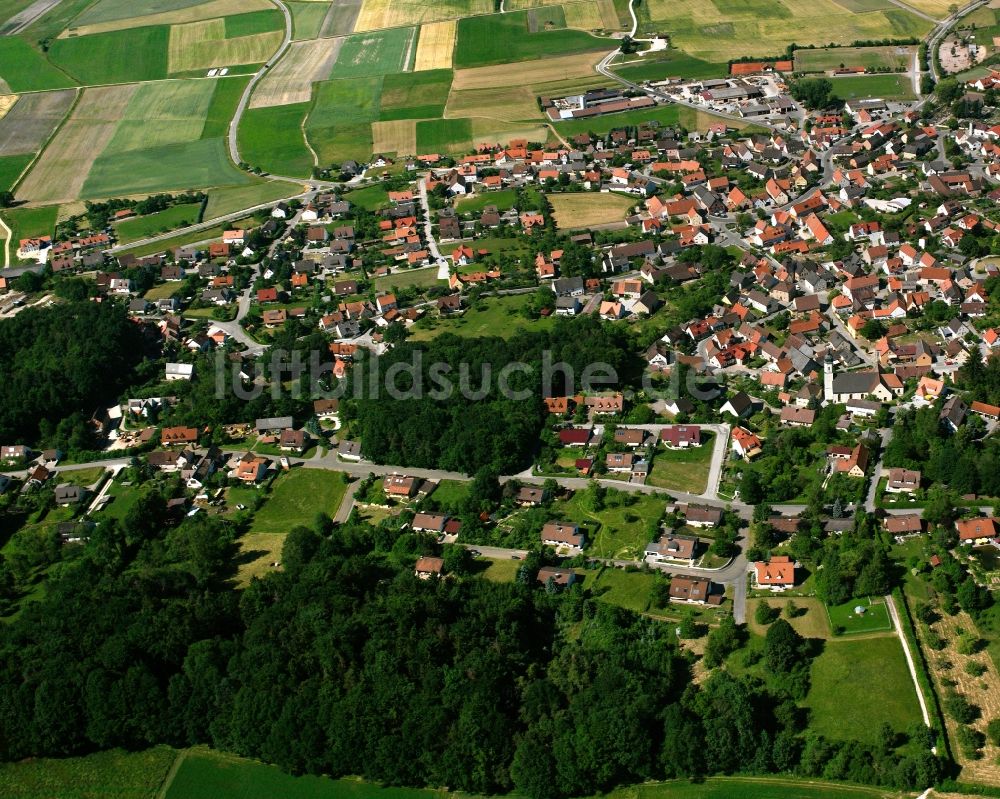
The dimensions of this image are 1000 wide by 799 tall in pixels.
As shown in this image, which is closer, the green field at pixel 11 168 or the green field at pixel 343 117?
the green field at pixel 11 168

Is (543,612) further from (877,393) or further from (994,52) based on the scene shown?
(994,52)

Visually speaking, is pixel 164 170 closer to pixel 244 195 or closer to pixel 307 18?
pixel 244 195

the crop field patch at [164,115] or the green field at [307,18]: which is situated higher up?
the green field at [307,18]

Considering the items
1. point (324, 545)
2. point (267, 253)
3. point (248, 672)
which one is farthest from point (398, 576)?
point (267, 253)

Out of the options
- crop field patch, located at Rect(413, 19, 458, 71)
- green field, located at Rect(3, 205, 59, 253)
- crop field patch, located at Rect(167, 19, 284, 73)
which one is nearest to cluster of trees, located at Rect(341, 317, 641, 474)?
green field, located at Rect(3, 205, 59, 253)

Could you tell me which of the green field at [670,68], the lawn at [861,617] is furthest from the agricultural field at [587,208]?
the lawn at [861,617]

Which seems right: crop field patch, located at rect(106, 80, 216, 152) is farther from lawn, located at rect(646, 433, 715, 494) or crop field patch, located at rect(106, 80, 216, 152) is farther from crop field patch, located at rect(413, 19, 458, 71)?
lawn, located at rect(646, 433, 715, 494)

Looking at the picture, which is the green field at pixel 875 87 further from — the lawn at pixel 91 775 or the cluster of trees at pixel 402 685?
A: the lawn at pixel 91 775
